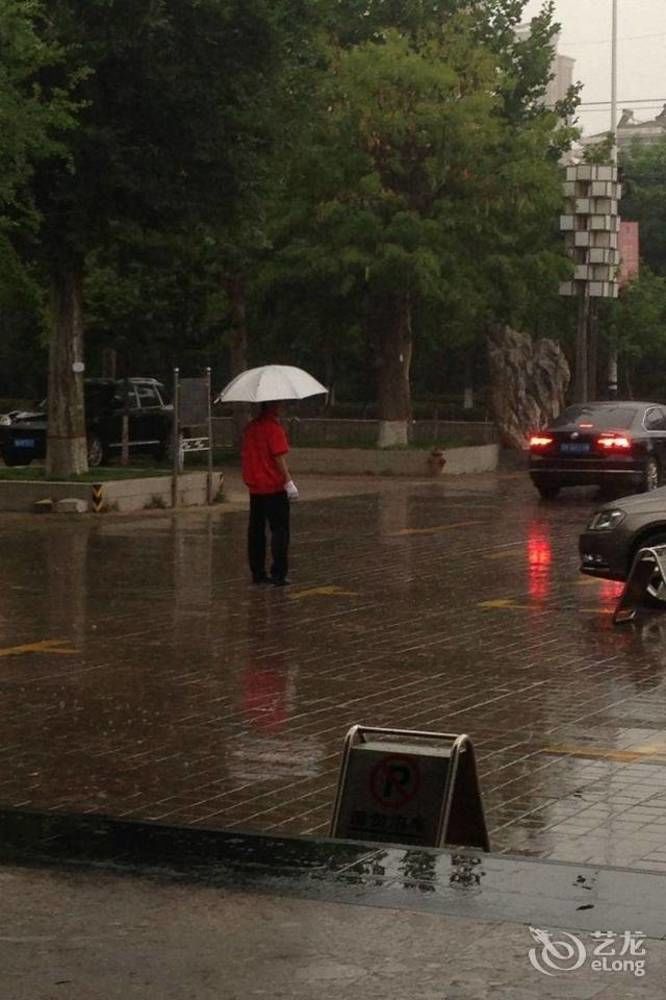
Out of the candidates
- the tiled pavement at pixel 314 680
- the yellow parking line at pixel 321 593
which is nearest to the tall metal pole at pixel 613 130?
the tiled pavement at pixel 314 680

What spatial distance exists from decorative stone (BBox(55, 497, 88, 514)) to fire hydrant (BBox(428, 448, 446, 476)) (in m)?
12.5

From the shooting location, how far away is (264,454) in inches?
665

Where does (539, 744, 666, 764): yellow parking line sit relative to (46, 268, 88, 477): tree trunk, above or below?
below

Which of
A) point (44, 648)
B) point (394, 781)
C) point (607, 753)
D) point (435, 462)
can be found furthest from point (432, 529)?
point (394, 781)

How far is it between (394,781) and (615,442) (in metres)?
22.8

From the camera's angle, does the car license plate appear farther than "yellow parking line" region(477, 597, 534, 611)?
Yes

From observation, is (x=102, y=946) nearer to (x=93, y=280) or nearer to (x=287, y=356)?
(x=93, y=280)

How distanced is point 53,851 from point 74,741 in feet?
9.56

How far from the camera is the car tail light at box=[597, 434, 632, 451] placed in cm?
2899

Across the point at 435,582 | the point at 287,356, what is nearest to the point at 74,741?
the point at 435,582

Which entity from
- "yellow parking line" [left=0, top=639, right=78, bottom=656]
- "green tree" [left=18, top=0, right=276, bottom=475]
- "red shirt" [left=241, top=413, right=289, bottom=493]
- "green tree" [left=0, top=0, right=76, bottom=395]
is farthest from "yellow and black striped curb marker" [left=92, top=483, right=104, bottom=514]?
"yellow parking line" [left=0, top=639, right=78, bottom=656]

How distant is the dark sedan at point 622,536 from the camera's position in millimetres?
15781

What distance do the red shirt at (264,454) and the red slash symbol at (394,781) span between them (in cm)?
1022

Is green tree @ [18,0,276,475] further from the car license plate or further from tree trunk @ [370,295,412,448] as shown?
tree trunk @ [370,295,412,448]
